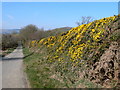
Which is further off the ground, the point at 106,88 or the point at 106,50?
the point at 106,50

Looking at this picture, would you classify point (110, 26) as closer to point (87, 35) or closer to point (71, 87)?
point (87, 35)

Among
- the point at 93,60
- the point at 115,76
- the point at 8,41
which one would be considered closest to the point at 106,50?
the point at 93,60

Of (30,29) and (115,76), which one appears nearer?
(115,76)

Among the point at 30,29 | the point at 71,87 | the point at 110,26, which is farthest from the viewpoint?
the point at 30,29

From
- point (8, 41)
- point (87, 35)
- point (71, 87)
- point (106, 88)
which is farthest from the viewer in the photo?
point (8, 41)

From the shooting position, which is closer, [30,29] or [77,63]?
[77,63]

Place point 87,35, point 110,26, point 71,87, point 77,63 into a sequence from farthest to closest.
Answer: point 87,35
point 110,26
point 77,63
point 71,87

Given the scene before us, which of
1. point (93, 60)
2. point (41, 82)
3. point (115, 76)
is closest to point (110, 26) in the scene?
point (93, 60)

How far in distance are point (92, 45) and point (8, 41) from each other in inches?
1611

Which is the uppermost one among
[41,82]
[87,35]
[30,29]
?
[30,29]

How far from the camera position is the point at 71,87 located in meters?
5.81

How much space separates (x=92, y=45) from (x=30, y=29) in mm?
43872

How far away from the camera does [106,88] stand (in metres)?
5.39

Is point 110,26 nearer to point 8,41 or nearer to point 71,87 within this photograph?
point 71,87
